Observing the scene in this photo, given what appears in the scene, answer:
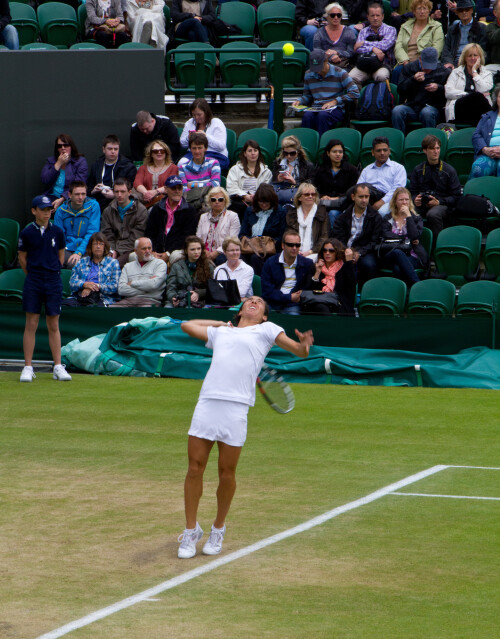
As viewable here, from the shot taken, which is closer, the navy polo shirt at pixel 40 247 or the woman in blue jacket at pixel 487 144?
the navy polo shirt at pixel 40 247

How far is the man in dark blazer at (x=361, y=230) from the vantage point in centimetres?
1520

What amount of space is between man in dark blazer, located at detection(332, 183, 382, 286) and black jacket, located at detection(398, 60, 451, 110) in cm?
306

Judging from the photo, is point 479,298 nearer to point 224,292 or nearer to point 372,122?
point 224,292

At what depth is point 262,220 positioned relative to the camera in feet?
52.0

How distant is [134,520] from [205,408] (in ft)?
4.33

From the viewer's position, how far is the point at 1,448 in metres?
10.0

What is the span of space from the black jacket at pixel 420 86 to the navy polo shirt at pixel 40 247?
7345 millimetres

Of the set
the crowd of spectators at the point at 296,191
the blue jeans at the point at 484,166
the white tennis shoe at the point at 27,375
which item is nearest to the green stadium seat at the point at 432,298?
the crowd of spectators at the point at 296,191

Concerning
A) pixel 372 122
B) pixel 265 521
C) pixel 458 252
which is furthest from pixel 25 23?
pixel 265 521

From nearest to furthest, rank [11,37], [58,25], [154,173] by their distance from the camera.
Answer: [154,173] < [11,37] < [58,25]

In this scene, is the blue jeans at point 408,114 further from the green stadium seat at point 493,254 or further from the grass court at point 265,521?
the grass court at point 265,521

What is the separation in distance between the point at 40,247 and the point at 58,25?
29.2 ft

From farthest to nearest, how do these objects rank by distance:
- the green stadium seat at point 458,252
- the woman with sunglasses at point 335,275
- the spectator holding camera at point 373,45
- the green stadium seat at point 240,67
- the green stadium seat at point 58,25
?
the green stadium seat at point 58,25 → the green stadium seat at point 240,67 → the spectator holding camera at point 373,45 → the green stadium seat at point 458,252 → the woman with sunglasses at point 335,275

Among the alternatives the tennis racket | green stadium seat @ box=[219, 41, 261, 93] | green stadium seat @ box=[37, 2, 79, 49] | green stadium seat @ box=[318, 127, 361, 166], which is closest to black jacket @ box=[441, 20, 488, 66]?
green stadium seat @ box=[318, 127, 361, 166]
